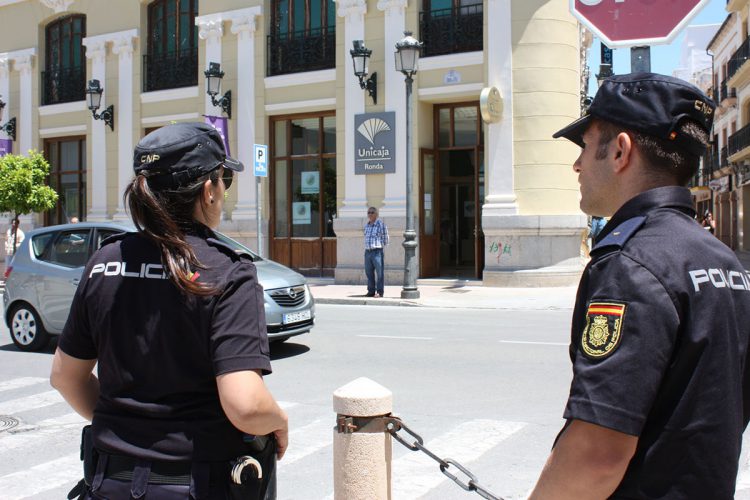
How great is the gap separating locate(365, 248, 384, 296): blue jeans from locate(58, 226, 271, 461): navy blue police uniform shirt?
14374mm

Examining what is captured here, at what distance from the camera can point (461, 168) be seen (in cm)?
2003

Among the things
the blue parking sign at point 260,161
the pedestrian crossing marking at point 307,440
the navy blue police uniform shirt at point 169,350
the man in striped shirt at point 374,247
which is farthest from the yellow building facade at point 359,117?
the navy blue police uniform shirt at point 169,350

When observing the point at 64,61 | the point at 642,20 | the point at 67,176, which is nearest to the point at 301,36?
the point at 64,61

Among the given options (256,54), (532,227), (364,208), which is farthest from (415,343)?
(256,54)

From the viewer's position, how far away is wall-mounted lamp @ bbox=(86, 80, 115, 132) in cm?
2378

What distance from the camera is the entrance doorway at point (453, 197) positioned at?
1958cm

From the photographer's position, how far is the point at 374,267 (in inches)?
664

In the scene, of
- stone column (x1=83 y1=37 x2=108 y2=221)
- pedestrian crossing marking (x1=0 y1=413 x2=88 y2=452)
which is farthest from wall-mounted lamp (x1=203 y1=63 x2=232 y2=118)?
pedestrian crossing marking (x1=0 y1=413 x2=88 y2=452)

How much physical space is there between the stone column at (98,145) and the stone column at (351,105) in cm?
900

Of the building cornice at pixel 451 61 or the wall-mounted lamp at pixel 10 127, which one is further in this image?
the wall-mounted lamp at pixel 10 127

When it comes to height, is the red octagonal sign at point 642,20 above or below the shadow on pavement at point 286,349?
above

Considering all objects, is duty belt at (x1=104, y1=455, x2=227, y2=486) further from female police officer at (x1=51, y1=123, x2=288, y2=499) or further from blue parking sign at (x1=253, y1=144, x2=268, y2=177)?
blue parking sign at (x1=253, y1=144, x2=268, y2=177)

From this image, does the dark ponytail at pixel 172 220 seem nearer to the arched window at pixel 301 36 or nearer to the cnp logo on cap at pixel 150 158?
the cnp logo on cap at pixel 150 158

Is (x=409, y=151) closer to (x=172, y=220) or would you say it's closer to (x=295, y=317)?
(x=295, y=317)
